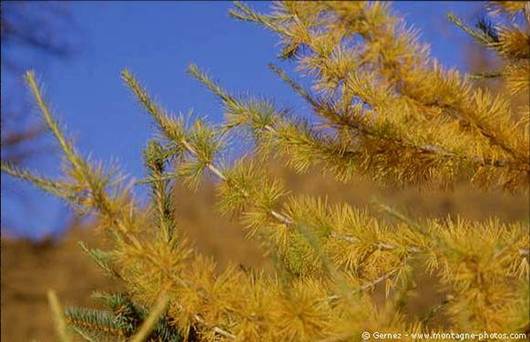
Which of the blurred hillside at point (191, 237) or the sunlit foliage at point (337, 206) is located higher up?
the blurred hillside at point (191, 237)

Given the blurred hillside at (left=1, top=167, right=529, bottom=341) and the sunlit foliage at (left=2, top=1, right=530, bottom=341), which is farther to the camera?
the blurred hillside at (left=1, top=167, right=529, bottom=341)

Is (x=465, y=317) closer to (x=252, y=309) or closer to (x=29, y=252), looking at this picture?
(x=252, y=309)

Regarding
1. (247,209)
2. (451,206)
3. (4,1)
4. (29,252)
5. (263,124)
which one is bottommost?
(247,209)

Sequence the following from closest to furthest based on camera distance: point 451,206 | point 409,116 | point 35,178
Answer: point 35,178, point 409,116, point 451,206

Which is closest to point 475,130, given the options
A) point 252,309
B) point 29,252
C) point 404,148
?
point 404,148

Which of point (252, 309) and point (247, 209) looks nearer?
point (252, 309)

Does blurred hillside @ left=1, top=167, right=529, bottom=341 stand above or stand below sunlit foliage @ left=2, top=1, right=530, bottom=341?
above

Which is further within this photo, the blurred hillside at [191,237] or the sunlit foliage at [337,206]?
the blurred hillside at [191,237]

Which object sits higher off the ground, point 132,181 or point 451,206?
point 451,206

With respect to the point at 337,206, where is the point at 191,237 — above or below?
above

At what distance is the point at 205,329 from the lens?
1169 mm

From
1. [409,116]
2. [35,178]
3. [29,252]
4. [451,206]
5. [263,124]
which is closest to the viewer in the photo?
[35,178]

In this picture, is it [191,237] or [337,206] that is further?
[191,237]

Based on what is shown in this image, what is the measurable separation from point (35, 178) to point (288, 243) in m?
0.52
